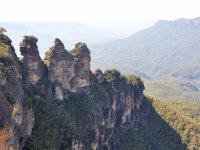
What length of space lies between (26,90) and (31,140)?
9552 mm

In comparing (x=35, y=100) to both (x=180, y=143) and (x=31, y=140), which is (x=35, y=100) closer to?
(x=31, y=140)

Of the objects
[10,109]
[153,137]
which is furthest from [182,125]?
[10,109]

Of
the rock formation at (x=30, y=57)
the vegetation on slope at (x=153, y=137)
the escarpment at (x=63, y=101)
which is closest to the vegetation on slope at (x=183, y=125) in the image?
the vegetation on slope at (x=153, y=137)

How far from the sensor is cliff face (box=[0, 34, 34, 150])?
4234 centimetres

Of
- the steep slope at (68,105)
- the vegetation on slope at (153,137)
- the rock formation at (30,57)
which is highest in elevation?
the rock formation at (30,57)

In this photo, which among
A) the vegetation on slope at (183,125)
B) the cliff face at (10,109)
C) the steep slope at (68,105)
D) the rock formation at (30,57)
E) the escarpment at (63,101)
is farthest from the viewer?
the vegetation on slope at (183,125)

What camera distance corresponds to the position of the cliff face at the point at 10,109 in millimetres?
42344

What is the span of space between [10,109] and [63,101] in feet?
102

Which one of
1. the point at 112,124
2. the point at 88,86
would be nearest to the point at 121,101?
the point at 112,124

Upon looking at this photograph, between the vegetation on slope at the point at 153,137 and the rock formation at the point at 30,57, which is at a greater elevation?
the rock formation at the point at 30,57

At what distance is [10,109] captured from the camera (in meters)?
43.9

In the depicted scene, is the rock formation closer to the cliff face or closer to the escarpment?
the escarpment

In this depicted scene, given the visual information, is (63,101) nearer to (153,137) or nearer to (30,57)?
(30,57)

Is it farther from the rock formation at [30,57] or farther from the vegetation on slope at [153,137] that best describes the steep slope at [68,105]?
the vegetation on slope at [153,137]
